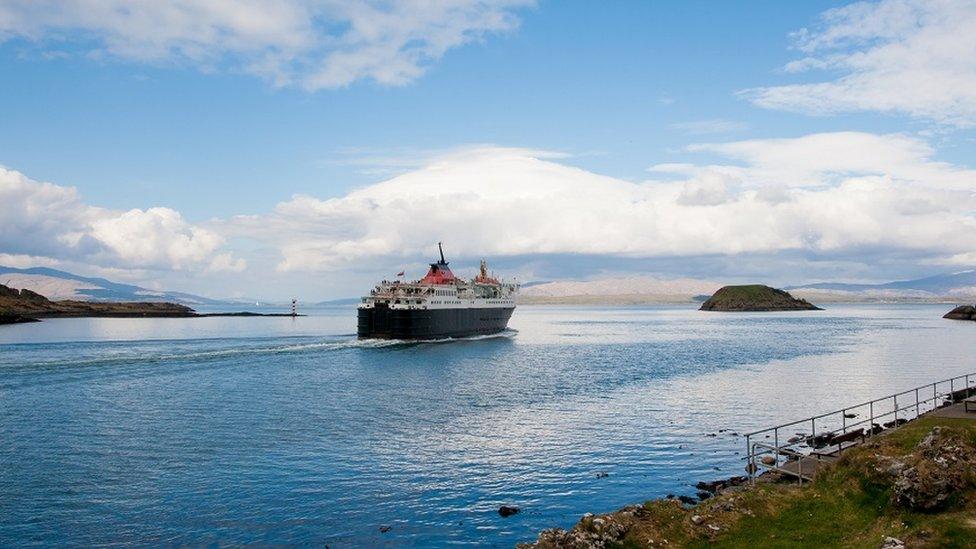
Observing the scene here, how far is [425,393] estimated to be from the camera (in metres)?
63.1

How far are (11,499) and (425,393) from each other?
120 feet

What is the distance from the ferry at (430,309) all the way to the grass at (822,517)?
311ft

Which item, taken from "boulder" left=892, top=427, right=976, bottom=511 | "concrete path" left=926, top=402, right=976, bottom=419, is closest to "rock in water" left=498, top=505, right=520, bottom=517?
"boulder" left=892, top=427, right=976, bottom=511

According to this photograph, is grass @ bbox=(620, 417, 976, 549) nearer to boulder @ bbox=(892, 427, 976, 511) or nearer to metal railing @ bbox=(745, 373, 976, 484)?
boulder @ bbox=(892, 427, 976, 511)

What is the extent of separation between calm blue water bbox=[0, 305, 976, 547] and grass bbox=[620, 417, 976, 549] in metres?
6.09

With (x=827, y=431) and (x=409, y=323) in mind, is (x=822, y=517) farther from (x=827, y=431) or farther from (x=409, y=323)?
(x=409, y=323)

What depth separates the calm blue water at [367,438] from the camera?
28.1 m

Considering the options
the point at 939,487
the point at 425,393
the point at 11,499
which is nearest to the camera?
Result: the point at 939,487

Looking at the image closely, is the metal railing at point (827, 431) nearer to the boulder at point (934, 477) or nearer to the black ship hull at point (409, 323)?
the boulder at point (934, 477)

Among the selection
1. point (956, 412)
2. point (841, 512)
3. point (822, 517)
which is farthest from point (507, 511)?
point (956, 412)

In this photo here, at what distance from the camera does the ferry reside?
386 feet

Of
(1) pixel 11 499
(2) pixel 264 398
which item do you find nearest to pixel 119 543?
(1) pixel 11 499

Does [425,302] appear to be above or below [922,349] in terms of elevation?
above

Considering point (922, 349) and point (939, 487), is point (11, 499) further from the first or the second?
point (922, 349)
